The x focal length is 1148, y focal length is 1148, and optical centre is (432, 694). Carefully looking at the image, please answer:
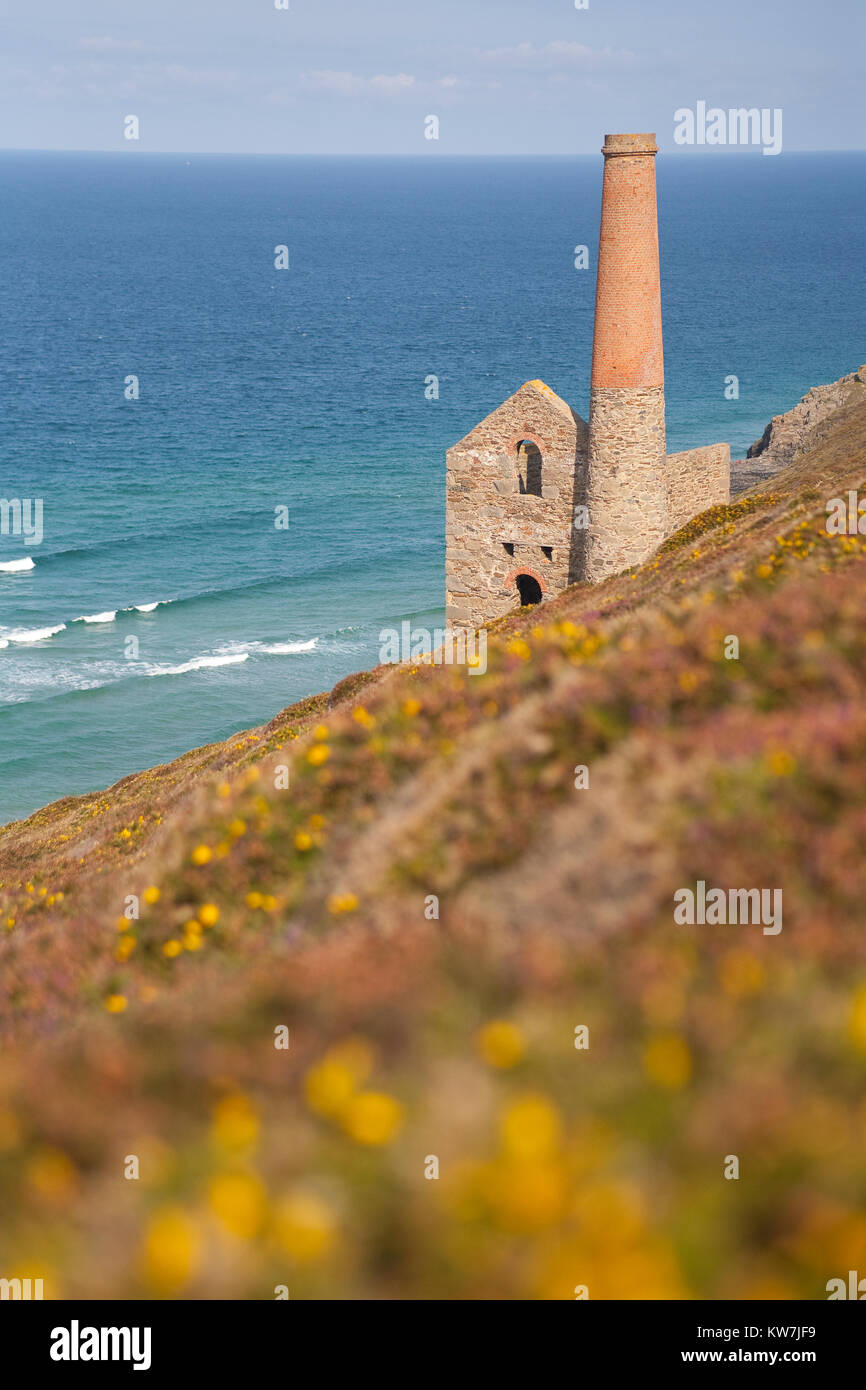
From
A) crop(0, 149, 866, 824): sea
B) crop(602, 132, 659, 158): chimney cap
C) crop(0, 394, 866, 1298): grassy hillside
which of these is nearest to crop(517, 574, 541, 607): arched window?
crop(602, 132, 659, 158): chimney cap

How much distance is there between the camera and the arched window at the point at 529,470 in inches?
1352

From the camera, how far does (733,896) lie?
5.69 m

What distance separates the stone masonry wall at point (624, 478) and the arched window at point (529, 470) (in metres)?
2.21

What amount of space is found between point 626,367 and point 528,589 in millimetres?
7437

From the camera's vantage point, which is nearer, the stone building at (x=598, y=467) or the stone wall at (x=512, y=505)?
the stone building at (x=598, y=467)

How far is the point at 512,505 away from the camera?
34375mm

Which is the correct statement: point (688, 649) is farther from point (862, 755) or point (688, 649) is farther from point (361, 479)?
point (361, 479)

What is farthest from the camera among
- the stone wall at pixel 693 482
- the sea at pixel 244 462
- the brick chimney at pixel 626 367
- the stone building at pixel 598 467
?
the sea at pixel 244 462

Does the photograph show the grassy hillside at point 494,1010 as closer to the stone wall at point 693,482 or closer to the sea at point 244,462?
the stone wall at point 693,482

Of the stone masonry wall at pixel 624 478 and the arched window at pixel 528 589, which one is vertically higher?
the stone masonry wall at pixel 624 478

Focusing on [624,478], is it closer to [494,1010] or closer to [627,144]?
[627,144]

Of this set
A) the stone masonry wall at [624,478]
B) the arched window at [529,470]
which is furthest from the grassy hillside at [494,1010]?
the arched window at [529,470]

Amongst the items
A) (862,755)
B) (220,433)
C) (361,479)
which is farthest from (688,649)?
(220,433)
